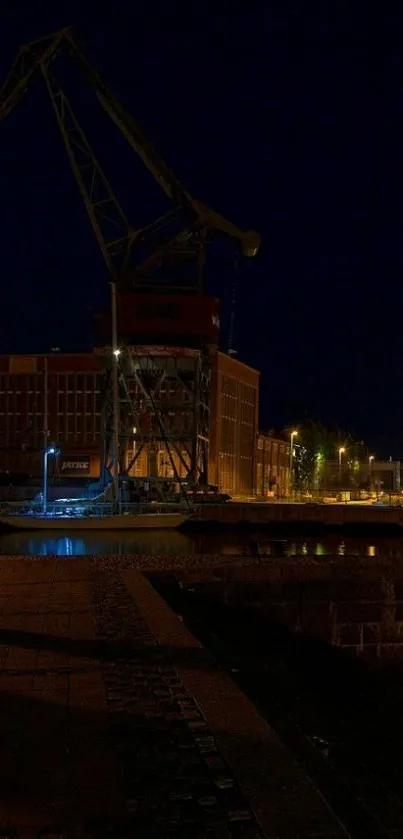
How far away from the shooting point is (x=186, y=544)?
41062 millimetres

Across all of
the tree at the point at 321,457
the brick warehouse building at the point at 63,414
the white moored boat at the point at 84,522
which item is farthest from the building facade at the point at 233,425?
the white moored boat at the point at 84,522

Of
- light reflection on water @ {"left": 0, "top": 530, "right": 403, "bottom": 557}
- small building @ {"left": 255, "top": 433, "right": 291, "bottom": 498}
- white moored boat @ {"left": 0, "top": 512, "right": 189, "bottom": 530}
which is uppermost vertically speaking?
small building @ {"left": 255, "top": 433, "right": 291, "bottom": 498}

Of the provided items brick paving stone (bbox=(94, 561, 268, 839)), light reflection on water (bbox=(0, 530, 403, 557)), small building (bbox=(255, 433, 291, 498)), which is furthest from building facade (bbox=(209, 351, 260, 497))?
brick paving stone (bbox=(94, 561, 268, 839))

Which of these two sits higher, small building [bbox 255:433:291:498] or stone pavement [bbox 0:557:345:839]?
small building [bbox 255:433:291:498]

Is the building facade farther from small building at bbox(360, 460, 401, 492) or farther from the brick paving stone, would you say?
the brick paving stone

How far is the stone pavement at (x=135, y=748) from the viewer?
17.0ft

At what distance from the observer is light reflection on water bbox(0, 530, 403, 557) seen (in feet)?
120

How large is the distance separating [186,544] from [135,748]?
114 feet

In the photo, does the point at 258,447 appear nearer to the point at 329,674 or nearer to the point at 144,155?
the point at 144,155

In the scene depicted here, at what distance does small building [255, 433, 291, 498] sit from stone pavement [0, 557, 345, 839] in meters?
80.1

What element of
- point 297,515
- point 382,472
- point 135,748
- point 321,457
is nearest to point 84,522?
point 297,515

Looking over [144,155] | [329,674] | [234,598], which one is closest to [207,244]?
[144,155]

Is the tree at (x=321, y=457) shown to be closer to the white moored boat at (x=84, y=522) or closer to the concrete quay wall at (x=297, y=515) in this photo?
the concrete quay wall at (x=297, y=515)

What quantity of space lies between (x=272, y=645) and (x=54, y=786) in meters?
9.95
